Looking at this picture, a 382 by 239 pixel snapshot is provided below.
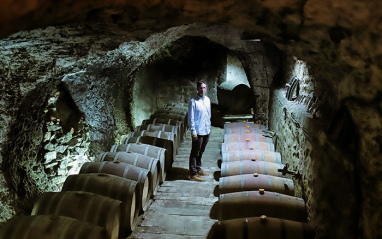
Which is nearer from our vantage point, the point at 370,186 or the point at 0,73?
the point at 370,186

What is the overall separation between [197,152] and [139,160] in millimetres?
1032

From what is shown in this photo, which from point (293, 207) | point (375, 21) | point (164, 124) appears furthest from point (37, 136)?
point (375, 21)

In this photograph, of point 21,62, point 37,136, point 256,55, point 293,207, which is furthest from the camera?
point 256,55

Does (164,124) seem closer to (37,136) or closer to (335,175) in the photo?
(37,136)

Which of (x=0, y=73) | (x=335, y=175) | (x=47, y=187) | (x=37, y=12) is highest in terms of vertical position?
(x=37, y=12)

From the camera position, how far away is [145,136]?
5820 millimetres

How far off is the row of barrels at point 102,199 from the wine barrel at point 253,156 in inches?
43.7

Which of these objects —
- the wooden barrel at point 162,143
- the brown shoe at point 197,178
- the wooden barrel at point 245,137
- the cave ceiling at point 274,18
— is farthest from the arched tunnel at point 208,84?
the wooden barrel at point 162,143

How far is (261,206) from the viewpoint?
337cm

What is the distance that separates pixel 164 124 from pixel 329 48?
5.12 meters

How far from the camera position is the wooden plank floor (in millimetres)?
3871

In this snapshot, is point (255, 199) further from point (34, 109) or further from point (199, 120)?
point (34, 109)

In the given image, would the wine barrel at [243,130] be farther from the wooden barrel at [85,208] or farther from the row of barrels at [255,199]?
the wooden barrel at [85,208]

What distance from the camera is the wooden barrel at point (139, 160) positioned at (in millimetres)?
4632
